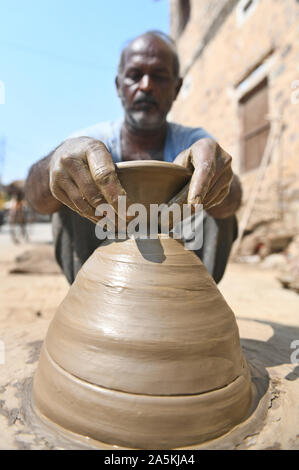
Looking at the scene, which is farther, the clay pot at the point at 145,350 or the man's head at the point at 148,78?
the man's head at the point at 148,78

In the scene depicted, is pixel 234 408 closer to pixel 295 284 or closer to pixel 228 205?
pixel 228 205

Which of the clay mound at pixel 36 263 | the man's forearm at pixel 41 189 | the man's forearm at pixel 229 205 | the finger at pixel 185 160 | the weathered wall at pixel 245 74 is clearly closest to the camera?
the finger at pixel 185 160

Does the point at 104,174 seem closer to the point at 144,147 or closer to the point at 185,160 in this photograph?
the point at 185,160

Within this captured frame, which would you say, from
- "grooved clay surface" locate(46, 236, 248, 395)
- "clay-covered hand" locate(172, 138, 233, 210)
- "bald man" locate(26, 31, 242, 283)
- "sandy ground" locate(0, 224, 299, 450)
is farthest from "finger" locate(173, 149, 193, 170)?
"sandy ground" locate(0, 224, 299, 450)

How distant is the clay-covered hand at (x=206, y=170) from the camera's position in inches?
35.8

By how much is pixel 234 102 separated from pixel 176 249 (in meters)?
6.01

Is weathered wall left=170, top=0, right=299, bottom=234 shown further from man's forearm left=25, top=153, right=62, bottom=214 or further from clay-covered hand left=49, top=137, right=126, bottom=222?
clay-covered hand left=49, top=137, right=126, bottom=222

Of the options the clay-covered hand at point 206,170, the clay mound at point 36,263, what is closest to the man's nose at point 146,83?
the clay-covered hand at point 206,170

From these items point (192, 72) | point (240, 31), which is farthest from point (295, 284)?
point (192, 72)

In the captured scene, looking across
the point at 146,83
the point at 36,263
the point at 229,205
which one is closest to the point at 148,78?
the point at 146,83

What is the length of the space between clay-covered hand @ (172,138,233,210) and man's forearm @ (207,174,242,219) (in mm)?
471

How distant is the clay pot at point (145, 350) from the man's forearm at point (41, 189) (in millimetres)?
606

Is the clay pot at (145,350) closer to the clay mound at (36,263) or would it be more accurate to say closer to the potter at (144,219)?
the potter at (144,219)

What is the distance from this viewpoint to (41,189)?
1473mm
